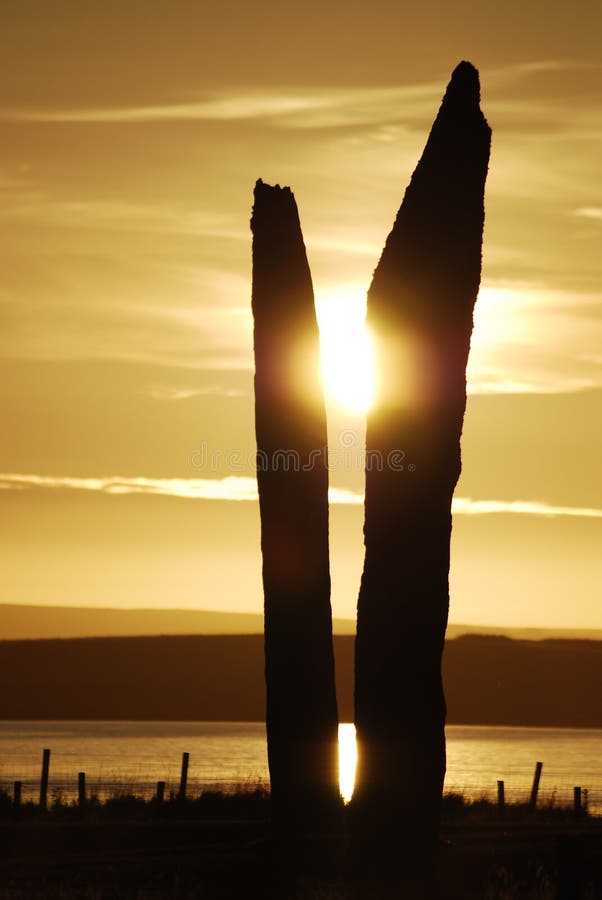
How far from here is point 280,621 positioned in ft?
60.2

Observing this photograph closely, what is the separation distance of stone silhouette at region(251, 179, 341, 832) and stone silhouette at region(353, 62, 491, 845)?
A: 229 cm

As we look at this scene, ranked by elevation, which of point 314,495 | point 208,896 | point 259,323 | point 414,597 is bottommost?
point 208,896

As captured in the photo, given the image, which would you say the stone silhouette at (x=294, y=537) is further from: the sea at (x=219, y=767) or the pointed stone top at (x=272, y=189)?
the sea at (x=219, y=767)

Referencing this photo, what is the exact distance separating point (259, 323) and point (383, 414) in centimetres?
355

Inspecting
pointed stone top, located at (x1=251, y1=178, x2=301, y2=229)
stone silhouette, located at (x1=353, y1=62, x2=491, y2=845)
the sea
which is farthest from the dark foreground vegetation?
the sea

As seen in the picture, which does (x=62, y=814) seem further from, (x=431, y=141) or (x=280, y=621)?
(x=431, y=141)

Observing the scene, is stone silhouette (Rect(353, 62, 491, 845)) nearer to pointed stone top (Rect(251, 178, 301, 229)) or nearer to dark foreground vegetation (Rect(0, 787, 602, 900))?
dark foreground vegetation (Rect(0, 787, 602, 900))

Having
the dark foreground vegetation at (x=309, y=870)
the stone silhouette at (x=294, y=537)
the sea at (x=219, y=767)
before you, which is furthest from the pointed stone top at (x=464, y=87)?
the sea at (x=219, y=767)

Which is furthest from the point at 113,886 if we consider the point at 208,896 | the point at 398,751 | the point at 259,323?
the point at 259,323

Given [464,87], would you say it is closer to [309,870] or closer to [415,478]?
[415,478]

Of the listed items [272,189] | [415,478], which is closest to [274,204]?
[272,189]

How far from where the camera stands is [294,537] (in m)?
18.5

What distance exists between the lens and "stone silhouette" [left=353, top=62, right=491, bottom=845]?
50.4ft

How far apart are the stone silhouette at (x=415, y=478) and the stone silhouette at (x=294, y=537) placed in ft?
7.50
